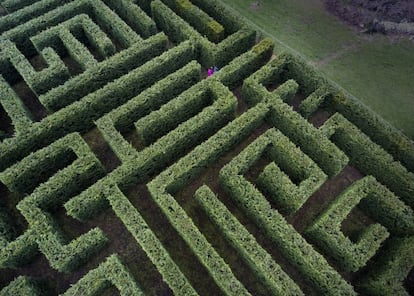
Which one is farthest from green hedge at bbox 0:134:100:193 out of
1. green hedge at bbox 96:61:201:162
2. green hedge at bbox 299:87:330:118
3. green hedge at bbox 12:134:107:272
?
green hedge at bbox 299:87:330:118

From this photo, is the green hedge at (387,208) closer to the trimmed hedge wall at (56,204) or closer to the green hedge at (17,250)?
the trimmed hedge wall at (56,204)

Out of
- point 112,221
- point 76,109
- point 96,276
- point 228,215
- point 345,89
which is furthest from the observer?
point 345,89

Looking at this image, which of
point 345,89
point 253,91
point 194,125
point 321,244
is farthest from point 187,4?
point 321,244

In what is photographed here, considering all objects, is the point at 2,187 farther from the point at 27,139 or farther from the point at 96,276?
the point at 96,276

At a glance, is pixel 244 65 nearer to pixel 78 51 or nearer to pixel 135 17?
pixel 135 17

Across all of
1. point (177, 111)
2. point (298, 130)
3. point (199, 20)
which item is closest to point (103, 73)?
point (177, 111)

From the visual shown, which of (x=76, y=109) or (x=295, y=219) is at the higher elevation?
(x=76, y=109)
